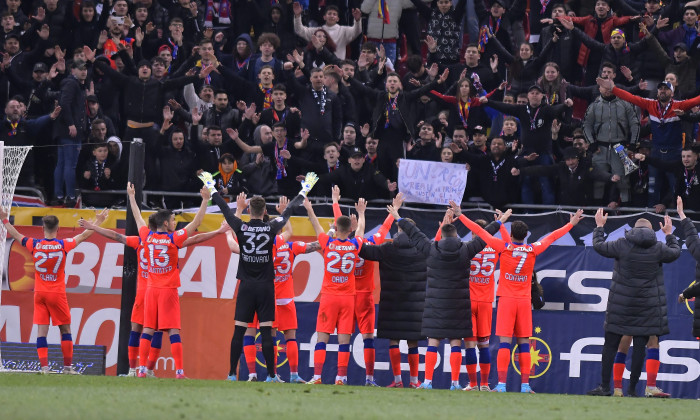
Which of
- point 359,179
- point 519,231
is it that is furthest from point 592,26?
point 519,231

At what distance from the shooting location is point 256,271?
594 inches

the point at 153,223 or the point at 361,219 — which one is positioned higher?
the point at 361,219

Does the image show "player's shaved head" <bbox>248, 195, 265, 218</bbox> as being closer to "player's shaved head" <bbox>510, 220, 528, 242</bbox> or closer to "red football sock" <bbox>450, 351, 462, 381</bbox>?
"red football sock" <bbox>450, 351, 462, 381</bbox>

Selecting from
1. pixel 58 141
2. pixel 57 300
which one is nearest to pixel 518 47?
pixel 58 141

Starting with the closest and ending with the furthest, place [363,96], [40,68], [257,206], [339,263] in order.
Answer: [257,206], [339,263], [40,68], [363,96]

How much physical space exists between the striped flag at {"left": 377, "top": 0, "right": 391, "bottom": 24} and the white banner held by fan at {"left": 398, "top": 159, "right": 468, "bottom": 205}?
545 centimetres

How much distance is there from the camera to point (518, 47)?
2262cm

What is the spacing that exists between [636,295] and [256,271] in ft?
16.4

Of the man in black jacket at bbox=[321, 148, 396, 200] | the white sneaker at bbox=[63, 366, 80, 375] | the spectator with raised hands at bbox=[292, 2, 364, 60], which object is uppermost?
the spectator with raised hands at bbox=[292, 2, 364, 60]

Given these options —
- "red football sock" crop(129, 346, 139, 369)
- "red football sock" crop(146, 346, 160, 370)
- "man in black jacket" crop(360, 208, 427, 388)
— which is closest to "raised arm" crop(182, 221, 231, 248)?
"red football sock" crop(146, 346, 160, 370)

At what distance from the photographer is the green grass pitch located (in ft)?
34.6

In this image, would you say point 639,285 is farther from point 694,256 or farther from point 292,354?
point 292,354

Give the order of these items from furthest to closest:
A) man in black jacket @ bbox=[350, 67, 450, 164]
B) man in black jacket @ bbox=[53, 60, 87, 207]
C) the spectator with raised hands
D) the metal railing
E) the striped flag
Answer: the striped flag < the spectator with raised hands < man in black jacket @ bbox=[350, 67, 450, 164] < man in black jacket @ bbox=[53, 60, 87, 207] < the metal railing

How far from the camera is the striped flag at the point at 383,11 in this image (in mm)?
23000
